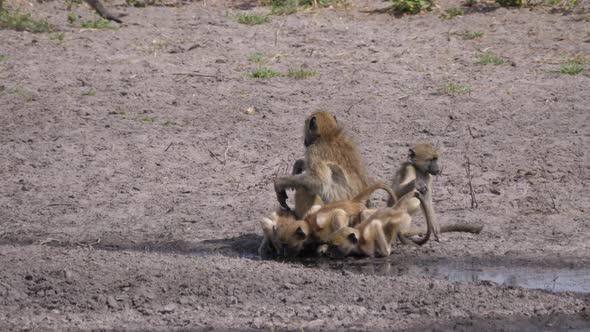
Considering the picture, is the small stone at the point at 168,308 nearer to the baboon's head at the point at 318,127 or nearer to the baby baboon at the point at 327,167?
the baby baboon at the point at 327,167

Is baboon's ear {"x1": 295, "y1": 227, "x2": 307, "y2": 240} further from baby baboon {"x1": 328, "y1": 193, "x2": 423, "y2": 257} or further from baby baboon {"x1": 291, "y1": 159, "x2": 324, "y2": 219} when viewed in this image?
baby baboon {"x1": 291, "y1": 159, "x2": 324, "y2": 219}

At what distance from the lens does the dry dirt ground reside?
8820 millimetres

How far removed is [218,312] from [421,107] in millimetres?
6095

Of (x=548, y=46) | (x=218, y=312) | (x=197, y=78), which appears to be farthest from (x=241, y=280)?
(x=548, y=46)

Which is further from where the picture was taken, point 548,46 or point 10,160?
point 548,46

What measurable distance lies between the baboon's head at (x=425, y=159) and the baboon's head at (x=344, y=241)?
1.01 meters

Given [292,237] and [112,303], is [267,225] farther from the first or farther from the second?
[112,303]

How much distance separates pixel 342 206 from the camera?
1038cm

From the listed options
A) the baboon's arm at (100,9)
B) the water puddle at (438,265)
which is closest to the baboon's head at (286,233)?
the water puddle at (438,265)

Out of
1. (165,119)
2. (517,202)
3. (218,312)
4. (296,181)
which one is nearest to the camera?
(218,312)

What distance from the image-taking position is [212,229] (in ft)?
37.2

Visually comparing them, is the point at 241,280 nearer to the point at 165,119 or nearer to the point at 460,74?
the point at 165,119

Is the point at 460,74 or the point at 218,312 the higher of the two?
the point at 460,74

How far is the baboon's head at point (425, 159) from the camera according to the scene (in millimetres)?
10781
